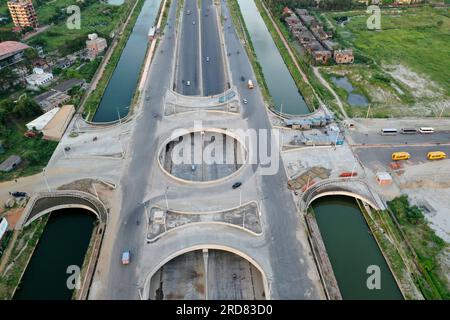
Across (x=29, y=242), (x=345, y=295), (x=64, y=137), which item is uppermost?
(x=64, y=137)

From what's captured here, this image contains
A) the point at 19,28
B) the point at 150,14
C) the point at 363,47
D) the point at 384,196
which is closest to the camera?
the point at 384,196

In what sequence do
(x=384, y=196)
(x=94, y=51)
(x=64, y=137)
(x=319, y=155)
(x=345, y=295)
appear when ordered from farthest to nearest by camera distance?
(x=94, y=51)
(x=64, y=137)
(x=319, y=155)
(x=384, y=196)
(x=345, y=295)

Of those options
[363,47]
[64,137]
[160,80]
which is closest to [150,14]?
[160,80]

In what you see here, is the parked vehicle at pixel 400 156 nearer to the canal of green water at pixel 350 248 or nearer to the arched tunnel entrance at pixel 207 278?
the canal of green water at pixel 350 248

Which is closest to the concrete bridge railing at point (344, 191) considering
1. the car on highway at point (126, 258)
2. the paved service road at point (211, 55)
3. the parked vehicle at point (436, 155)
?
the parked vehicle at point (436, 155)

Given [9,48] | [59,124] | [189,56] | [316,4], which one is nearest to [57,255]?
[59,124]

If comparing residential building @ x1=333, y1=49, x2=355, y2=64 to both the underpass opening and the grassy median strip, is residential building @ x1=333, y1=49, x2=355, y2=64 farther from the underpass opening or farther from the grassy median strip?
the underpass opening

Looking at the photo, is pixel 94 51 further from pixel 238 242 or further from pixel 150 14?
pixel 238 242
